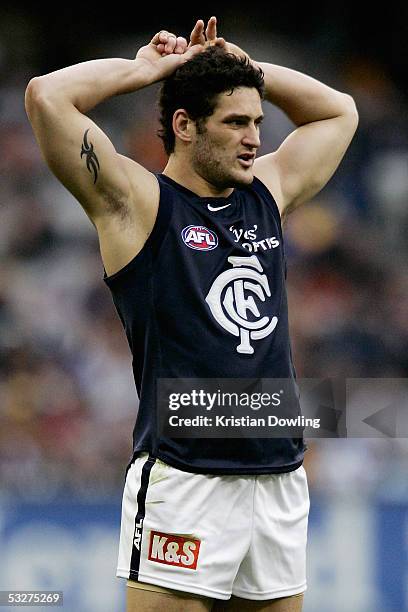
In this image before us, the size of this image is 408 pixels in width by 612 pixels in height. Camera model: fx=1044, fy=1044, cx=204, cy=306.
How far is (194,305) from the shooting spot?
2961 millimetres

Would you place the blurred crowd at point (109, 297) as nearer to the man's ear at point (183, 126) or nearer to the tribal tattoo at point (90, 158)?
the man's ear at point (183, 126)

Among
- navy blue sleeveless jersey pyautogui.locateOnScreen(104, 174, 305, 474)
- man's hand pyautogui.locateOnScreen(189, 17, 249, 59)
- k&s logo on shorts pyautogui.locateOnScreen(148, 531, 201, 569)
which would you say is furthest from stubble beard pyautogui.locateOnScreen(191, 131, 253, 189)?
k&s logo on shorts pyautogui.locateOnScreen(148, 531, 201, 569)

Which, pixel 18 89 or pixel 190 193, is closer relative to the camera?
pixel 190 193

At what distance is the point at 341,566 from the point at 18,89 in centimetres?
350

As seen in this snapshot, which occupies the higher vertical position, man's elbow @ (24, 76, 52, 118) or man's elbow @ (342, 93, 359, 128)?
man's elbow @ (342, 93, 359, 128)

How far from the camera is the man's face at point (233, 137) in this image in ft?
10.2

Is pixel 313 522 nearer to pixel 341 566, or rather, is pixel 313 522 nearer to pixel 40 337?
pixel 341 566

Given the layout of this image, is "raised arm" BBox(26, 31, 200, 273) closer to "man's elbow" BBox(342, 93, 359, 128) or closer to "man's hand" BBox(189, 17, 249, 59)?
"man's hand" BBox(189, 17, 249, 59)

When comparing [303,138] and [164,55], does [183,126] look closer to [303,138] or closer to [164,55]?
[164,55]

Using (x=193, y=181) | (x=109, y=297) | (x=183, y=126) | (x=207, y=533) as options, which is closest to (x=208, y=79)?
(x=183, y=126)

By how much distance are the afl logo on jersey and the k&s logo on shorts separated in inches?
32.3

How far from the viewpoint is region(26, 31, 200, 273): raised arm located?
9.62 feet

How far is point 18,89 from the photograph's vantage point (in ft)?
21.2

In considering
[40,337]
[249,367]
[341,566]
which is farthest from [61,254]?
[249,367]
